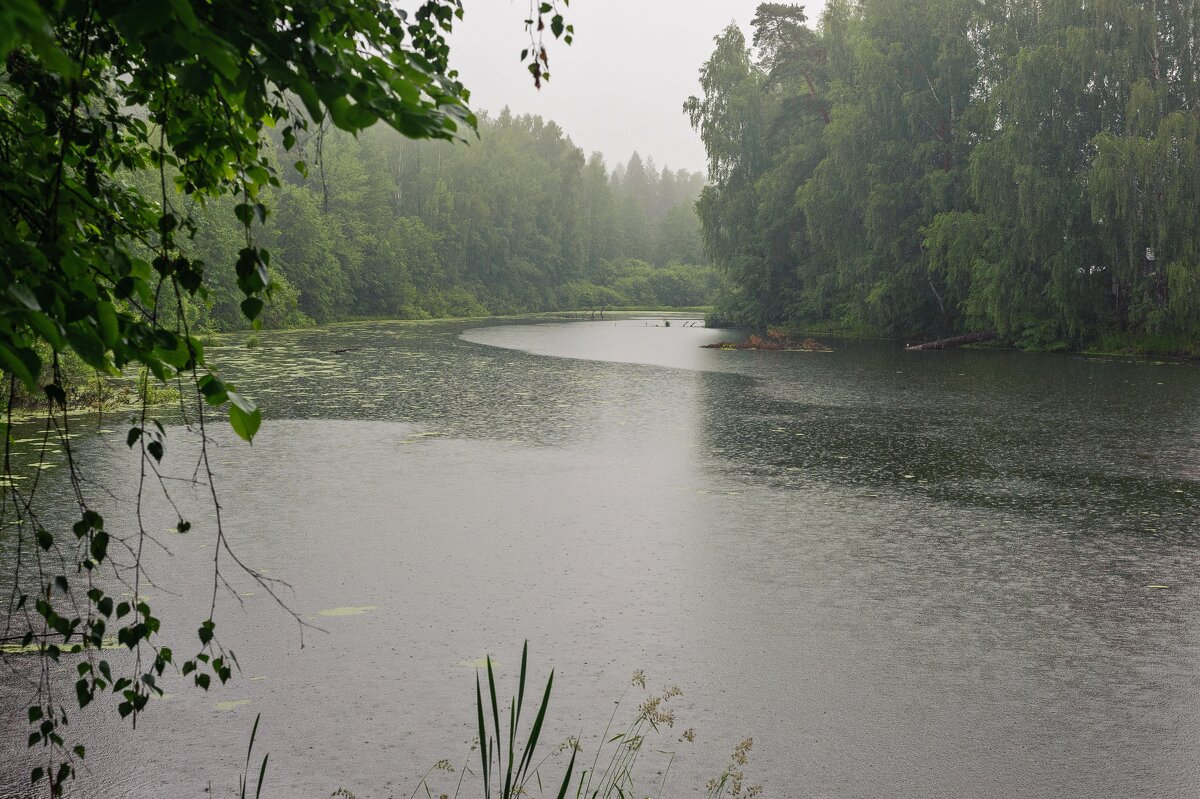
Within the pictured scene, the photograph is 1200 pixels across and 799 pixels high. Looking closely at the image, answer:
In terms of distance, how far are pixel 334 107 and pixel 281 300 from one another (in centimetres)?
4853

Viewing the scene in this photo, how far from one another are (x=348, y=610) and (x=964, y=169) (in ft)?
108

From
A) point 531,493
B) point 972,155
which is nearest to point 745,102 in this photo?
point 972,155

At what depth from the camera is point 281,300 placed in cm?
4784

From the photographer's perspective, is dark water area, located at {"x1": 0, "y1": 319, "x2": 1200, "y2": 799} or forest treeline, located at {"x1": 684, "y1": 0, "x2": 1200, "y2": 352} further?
forest treeline, located at {"x1": 684, "y1": 0, "x2": 1200, "y2": 352}

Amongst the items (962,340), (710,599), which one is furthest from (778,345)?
(710,599)

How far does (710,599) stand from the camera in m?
6.36

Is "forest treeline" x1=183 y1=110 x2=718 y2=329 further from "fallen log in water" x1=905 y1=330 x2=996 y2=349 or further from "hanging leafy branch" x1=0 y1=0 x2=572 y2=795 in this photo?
"hanging leafy branch" x1=0 y1=0 x2=572 y2=795

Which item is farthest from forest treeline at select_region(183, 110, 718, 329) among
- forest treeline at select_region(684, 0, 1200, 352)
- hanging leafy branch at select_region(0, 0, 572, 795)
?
hanging leafy branch at select_region(0, 0, 572, 795)

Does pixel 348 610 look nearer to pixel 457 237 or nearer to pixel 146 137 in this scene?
pixel 146 137

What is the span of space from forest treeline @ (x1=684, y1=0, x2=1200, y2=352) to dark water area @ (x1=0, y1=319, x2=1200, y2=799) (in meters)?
14.3

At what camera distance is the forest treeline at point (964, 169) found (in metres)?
26.6

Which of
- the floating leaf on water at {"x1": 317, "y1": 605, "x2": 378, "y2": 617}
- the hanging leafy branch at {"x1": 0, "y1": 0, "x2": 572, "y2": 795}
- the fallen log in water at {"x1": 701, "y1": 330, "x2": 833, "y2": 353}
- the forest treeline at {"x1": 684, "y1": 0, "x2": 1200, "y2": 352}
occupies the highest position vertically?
the forest treeline at {"x1": 684, "y1": 0, "x2": 1200, "y2": 352}

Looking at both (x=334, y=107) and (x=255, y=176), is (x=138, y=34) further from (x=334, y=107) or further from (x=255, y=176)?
(x=255, y=176)

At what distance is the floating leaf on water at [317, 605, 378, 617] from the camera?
594 centimetres
